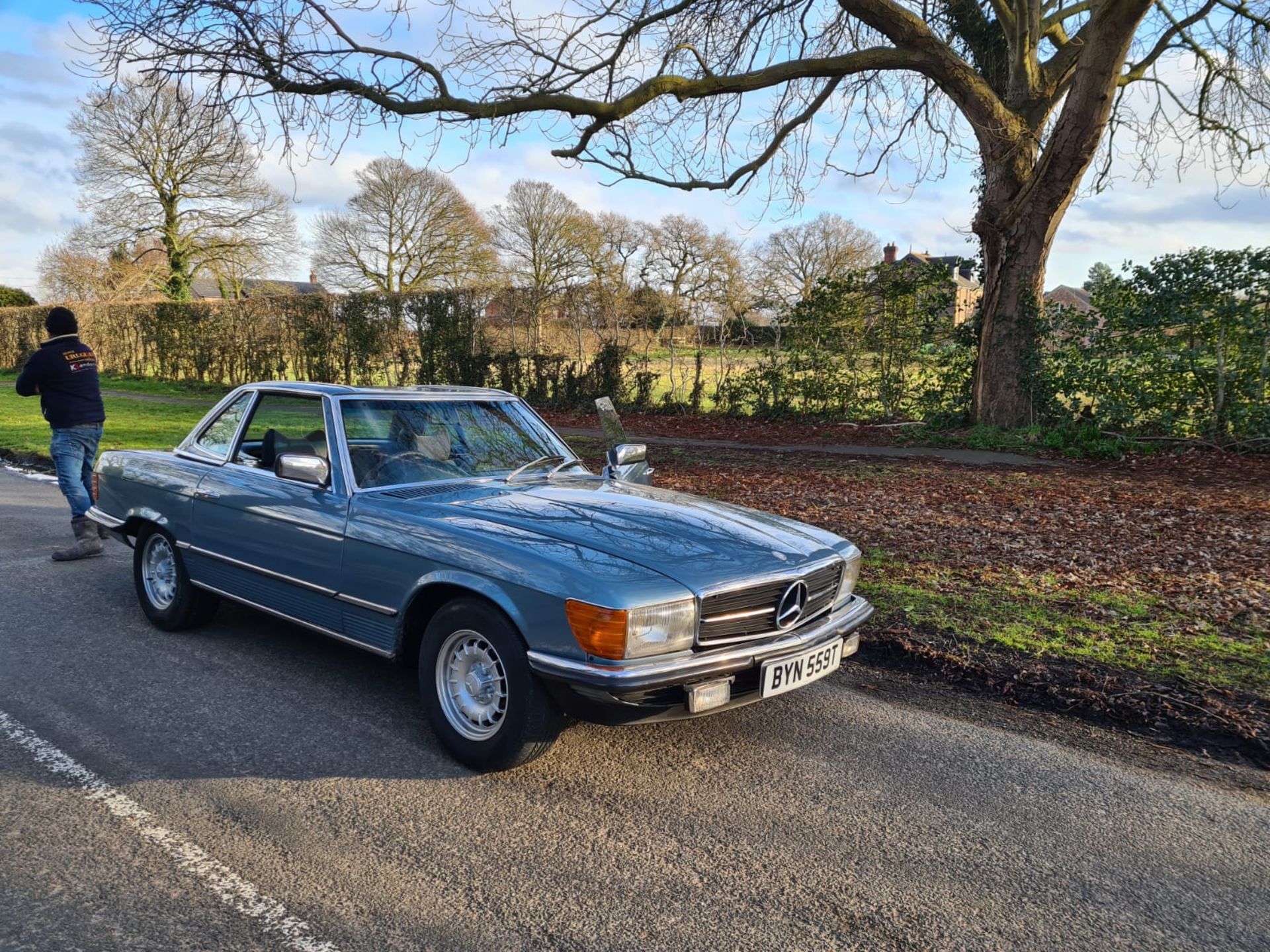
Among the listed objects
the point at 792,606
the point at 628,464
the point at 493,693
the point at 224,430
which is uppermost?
the point at 224,430

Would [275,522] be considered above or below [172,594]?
above

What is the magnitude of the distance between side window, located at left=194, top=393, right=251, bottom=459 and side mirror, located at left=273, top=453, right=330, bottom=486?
42.6 inches

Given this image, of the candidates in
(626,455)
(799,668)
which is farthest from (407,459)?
(799,668)

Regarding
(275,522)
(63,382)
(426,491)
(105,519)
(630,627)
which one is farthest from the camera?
(63,382)

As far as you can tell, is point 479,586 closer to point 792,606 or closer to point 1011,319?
point 792,606

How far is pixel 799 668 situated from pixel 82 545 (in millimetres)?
6247

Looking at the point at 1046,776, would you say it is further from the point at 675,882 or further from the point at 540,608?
the point at 540,608

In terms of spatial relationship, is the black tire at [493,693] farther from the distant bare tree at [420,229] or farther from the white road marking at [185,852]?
the distant bare tree at [420,229]

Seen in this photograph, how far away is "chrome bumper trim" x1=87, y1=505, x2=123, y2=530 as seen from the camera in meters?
5.76

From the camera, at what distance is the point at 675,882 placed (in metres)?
2.94

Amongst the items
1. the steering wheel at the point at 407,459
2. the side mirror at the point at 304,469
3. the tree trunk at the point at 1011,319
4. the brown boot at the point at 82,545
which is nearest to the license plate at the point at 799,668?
the steering wheel at the point at 407,459

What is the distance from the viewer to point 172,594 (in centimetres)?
543

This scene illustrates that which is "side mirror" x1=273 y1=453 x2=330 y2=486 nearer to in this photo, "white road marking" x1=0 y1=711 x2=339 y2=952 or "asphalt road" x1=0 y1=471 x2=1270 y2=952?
"asphalt road" x1=0 y1=471 x2=1270 y2=952

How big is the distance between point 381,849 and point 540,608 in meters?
0.99
